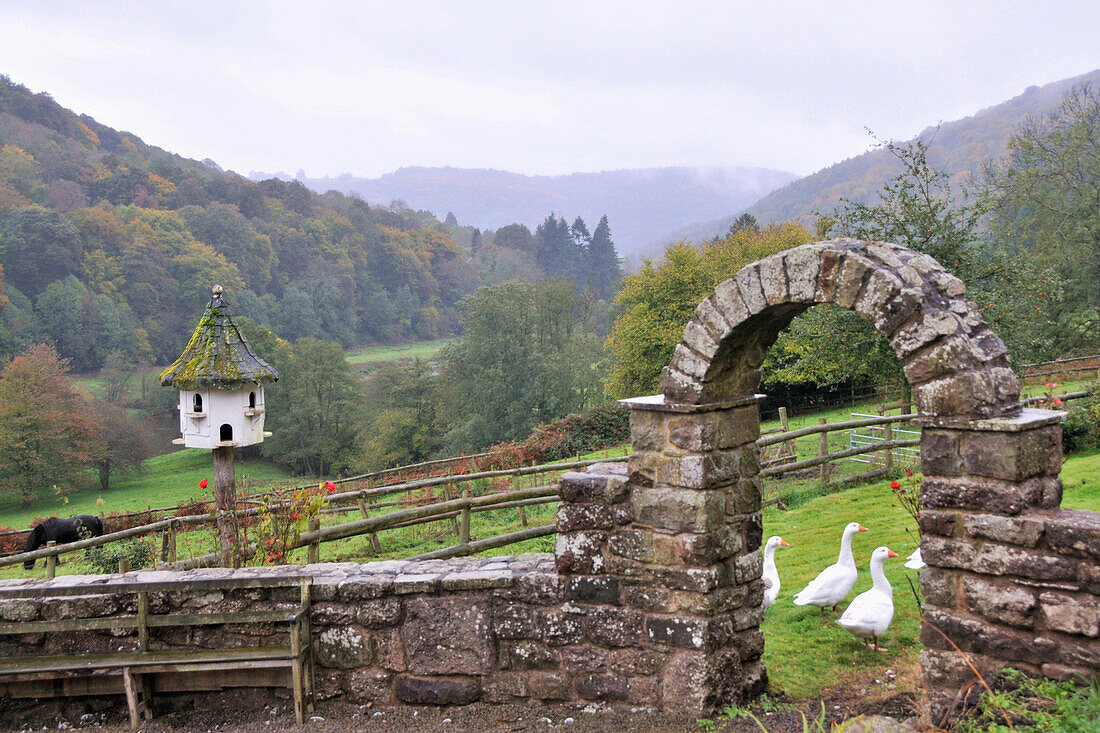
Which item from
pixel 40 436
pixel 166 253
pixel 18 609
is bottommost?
pixel 40 436

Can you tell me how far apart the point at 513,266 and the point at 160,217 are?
38.8 m

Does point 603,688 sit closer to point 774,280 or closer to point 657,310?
→ point 774,280

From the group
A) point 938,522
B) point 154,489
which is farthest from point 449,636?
point 154,489

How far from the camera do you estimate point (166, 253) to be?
59125mm

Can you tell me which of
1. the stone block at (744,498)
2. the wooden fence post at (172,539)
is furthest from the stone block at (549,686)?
the wooden fence post at (172,539)

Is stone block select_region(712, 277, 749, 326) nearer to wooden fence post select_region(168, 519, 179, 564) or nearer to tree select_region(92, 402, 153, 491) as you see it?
wooden fence post select_region(168, 519, 179, 564)

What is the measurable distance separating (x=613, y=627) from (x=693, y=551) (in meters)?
0.77

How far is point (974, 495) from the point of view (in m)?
3.90

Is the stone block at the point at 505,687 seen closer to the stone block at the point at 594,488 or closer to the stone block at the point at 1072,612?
the stone block at the point at 594,488

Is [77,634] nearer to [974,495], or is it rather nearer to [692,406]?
[692,406]

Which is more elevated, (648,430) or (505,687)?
(648,430)

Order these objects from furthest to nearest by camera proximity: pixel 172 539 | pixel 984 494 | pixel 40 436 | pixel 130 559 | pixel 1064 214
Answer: pixel 40 436, pixel 1064 214, pixel 130 559, pixel 172 539, pixel 984 494

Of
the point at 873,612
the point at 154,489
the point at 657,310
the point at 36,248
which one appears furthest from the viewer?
the point at 36,248

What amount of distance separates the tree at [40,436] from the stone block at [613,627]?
3387 cm
